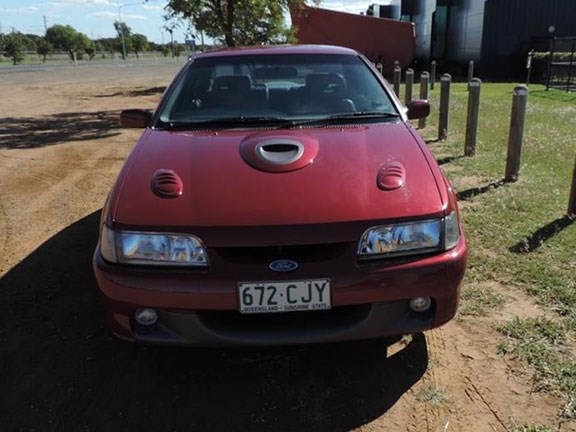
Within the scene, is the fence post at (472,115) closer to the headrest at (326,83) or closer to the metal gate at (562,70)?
the headrest at (326,83)

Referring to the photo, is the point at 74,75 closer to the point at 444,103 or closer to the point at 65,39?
the point at 444,103

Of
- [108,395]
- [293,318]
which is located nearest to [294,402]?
[293,318]

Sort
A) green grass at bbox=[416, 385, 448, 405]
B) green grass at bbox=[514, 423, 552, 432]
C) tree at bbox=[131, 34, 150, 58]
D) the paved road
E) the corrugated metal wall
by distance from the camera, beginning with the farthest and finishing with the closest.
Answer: tree at bbox=[131, 34, 150, 58], the paved road, the corrugated metal wall, green grass at bbox=[416, 385, 448, 405], green grass at bbox=[514, 423, 552, 432]

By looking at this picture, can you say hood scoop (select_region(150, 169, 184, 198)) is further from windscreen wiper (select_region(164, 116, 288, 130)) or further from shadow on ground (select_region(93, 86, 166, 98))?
shadow on ground (select_region(93, 86, 166, 98))

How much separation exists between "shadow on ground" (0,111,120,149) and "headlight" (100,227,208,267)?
7.42 metres

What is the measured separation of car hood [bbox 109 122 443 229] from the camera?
243cm

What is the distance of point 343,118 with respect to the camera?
3.36 m

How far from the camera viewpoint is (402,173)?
267 cm

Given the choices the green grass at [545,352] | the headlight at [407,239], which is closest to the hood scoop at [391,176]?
the headlight at [407,239]

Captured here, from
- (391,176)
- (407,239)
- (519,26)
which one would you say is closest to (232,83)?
(391,176)

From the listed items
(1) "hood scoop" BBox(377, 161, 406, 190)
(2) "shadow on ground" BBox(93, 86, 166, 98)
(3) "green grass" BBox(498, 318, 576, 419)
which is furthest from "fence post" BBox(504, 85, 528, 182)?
(2) "shadow on ground" BBox(93, 86, 166, 98)

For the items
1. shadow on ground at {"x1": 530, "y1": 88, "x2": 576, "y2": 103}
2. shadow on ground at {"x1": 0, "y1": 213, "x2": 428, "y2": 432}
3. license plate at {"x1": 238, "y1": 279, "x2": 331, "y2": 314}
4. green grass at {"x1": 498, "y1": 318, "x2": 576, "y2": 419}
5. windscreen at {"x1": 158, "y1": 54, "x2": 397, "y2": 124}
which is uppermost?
windscreen at {"x1": 158, "y1": 54, "x2": 397, "y2": 124}

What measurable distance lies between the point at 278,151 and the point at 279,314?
2.87 feet

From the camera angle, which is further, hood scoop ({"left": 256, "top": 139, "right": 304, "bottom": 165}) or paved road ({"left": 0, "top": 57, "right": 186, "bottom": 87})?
paved road ({"left": 0, "top": 57, "right": 186, "bottom": 87})
